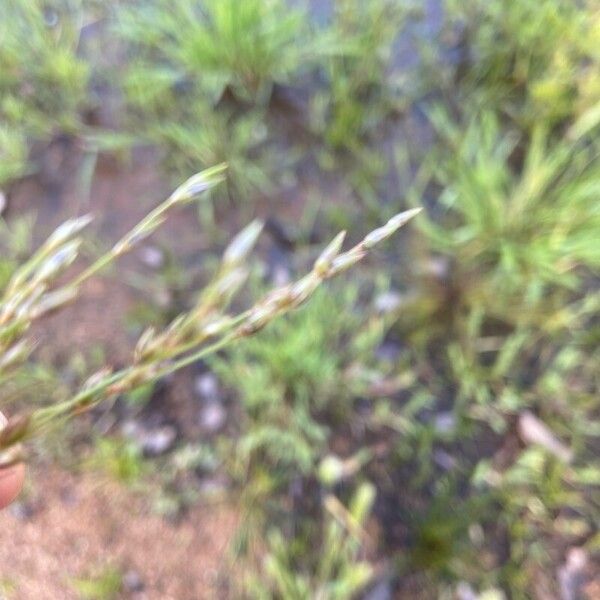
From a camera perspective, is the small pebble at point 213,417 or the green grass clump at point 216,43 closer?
the small pebble at point 213,417

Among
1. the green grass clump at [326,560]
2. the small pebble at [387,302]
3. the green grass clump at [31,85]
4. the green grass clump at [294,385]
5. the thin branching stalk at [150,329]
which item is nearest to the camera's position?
the thin branching stalk at [150,329]

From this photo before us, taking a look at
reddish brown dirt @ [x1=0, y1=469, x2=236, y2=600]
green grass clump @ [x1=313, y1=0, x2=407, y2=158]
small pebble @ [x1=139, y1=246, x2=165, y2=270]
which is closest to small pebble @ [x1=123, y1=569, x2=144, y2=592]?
reddish brown dirt @ [x1=0, y1=469, x2=236, y2=600]

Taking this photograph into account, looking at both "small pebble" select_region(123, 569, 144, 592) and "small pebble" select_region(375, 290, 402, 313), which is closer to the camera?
"small pebble" select_region(123, 569, 144, 592)

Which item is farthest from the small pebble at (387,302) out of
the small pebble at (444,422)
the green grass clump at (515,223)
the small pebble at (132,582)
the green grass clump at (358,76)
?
the small pebble at (132,582)

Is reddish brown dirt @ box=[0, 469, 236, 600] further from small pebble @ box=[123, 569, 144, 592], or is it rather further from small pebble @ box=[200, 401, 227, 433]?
small pebble @ box=[200, 401, 227, 433]

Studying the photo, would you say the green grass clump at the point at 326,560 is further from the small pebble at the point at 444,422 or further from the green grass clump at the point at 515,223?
the green grass clump at the point at 515,223

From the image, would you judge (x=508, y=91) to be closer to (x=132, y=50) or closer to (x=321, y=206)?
(x=321, y=206)
